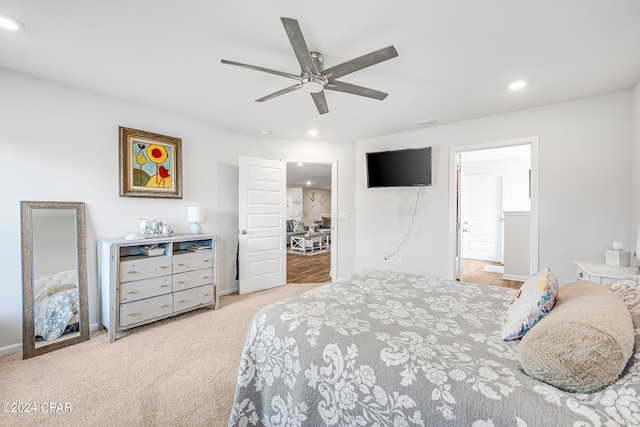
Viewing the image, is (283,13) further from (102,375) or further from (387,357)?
(102,375)

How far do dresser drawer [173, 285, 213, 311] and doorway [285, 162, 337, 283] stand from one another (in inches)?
67.6

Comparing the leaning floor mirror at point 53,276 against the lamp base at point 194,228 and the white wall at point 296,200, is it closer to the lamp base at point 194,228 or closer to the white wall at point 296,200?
the lamp base at point 194,228

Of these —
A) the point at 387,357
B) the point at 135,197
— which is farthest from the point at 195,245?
the point at 387,357

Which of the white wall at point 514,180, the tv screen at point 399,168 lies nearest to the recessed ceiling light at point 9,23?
the tv screen at point 399,168

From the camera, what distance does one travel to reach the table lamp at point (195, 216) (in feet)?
11.1

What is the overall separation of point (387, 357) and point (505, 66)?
254 cm

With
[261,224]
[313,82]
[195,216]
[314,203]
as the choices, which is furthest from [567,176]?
[314,203]

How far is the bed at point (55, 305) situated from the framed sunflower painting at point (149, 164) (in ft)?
3.22

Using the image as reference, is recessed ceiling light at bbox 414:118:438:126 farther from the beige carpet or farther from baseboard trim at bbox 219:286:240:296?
baseboard trim at bbox 219:286:240:296

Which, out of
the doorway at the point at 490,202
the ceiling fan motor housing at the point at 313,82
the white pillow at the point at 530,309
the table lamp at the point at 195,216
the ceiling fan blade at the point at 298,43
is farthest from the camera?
the doorway at the point at 490,202

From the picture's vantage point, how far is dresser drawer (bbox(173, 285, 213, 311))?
9.96ft

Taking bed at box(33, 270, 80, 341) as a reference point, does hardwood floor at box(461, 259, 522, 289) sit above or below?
below

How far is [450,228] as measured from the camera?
12.5ft

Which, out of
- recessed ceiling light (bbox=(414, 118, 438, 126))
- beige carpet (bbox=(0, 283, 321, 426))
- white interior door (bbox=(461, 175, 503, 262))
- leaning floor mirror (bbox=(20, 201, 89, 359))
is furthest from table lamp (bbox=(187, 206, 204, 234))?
white interior door (bbox=(461, 175, 503, 262))
